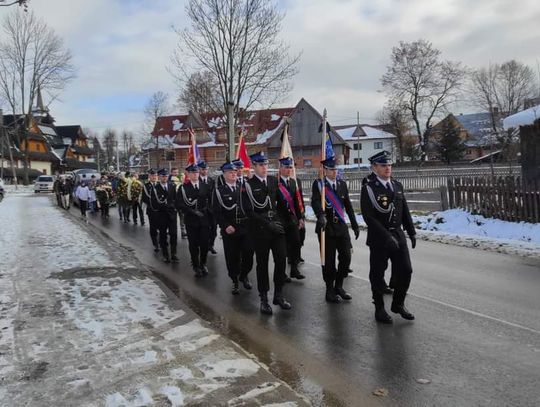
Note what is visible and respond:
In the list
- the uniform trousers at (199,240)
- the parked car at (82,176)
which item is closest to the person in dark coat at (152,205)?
the uniform trousers at (199,240)

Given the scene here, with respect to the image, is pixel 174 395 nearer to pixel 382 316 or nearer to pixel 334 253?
pixel 382 316

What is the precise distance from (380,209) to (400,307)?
47.3 inches

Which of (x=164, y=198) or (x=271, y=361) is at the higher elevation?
(x=164, y=198)

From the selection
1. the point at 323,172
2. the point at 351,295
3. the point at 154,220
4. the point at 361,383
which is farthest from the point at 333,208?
the point at 154,220

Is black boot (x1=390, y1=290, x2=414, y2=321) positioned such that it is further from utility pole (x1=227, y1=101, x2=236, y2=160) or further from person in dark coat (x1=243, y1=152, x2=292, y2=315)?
utility pole (x1=227, y1=101, x2=236, y2=160)

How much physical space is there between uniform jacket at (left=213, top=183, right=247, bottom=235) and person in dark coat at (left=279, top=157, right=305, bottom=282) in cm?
68

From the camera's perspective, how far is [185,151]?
72.9 m

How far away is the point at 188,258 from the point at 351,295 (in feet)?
16.3

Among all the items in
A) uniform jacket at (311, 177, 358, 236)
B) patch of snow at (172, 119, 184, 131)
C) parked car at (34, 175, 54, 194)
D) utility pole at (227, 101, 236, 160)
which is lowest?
uniform jacket at (311, 177, 358, 236)

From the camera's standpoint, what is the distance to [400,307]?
21.0 ft

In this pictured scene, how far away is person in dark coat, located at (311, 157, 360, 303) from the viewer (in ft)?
23.7

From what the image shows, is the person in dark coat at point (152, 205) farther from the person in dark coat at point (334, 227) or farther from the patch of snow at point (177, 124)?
→ the patch of snow at point (177, 124)

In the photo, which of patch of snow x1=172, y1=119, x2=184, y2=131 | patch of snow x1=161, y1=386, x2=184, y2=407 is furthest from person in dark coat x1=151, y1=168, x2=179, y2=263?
patch of snow x1=172, y1=119, x2=184, y2=131

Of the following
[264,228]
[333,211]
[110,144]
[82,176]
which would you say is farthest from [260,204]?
[110,144]
